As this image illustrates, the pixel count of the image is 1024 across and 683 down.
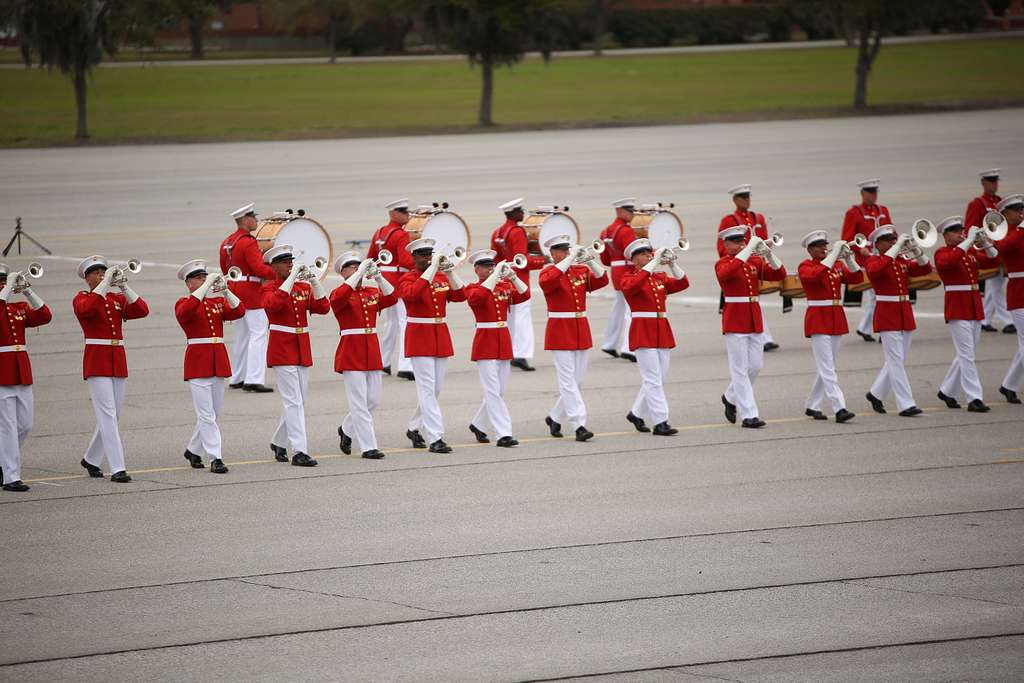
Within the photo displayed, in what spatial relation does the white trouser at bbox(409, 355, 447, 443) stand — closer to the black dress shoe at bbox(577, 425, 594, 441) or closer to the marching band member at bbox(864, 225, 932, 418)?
the black dress shoe at bbox(577, 425, 594, 441)

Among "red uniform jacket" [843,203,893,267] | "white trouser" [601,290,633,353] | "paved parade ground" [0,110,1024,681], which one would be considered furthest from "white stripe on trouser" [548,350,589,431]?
"red uniform jacket" [843,203,893,267]

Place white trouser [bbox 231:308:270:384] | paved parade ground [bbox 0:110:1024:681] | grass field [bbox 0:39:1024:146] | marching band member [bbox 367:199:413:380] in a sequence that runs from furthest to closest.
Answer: grass field [bbox 0:39:1024:146] → marching band member [bbox 367:199:413:380] → white trouser [bbox 231:308:270:384] → paved parade ground [bbox 0:110:1024:681]

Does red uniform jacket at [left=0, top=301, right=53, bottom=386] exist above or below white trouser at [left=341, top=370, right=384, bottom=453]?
above

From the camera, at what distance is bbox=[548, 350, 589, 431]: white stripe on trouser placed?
1447 cm

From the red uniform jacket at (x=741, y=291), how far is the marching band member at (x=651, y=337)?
527 millimetres

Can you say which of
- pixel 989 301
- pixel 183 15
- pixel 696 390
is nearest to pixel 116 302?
pixel 696 390

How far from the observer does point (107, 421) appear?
1292 centimetres

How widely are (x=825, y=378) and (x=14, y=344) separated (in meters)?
7.55

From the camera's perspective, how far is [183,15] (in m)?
55.8

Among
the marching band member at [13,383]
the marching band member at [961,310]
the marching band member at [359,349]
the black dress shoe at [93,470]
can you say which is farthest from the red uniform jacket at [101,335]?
the marching band member at [961,310]

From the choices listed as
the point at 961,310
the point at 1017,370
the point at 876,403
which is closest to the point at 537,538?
the point at 876,403

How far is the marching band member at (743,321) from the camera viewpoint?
15.0 metres

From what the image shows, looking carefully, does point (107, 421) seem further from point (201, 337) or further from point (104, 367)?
point (201, 337)

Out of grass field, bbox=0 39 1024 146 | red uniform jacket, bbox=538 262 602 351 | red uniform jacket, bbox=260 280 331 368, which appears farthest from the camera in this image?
grass field, bbox=0 39 1024 146
